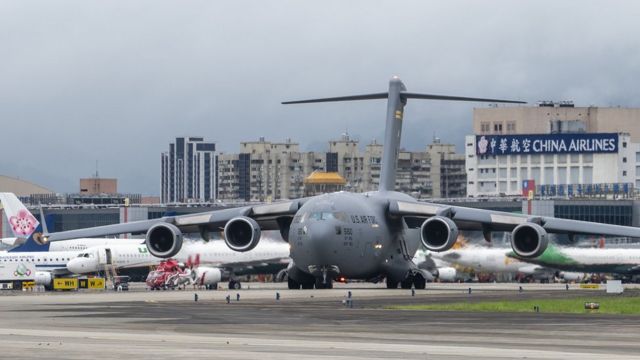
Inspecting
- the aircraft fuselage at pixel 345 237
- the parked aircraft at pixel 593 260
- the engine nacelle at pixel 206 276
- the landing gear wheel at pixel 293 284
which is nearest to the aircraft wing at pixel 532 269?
the parked aircraft at pixel 593 260

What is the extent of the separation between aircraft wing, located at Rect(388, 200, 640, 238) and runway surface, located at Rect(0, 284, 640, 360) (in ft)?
58.2

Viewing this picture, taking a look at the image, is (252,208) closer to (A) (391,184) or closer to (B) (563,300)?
(A) (391,184)

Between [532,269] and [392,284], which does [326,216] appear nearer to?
[392,284]

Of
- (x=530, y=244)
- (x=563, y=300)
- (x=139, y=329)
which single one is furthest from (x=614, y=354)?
(x=530, y=244)

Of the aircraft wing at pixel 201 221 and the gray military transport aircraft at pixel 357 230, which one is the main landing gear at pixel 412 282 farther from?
the aircraft wing at pixel 201 221

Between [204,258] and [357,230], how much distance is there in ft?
98.1

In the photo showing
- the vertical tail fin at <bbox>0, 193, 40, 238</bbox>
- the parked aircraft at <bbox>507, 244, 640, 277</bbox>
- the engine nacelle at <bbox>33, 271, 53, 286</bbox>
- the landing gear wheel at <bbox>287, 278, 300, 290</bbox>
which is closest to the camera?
the landing gear wheel at <bbox>287, 278, 300, 290</bbox>

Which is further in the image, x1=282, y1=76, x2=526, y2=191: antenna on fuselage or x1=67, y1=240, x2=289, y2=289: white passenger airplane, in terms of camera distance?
x1=67, y1=240, x2=289, y2=289: white passenger airplane

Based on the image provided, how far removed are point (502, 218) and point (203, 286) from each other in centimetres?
3105

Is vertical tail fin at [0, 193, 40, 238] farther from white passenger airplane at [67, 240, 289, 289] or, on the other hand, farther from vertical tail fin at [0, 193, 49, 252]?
white passenger airplane at [67, 240, 289, 289]

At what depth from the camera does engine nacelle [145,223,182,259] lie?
69.5m

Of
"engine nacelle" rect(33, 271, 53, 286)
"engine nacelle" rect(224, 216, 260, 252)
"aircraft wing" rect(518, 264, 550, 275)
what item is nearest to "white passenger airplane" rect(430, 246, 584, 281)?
"aircraft wing" rect(518, 264, 550, 275)

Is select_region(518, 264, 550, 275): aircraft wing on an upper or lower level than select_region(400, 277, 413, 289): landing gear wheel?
lower

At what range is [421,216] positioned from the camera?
233 feet
